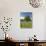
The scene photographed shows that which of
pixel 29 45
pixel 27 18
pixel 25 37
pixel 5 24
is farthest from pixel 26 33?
pixel 29 45

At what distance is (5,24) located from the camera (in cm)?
506

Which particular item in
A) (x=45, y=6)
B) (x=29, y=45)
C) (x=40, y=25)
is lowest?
(x=29, y=45)

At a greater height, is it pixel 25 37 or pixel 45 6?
pixel 45 6

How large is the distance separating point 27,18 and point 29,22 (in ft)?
0.59

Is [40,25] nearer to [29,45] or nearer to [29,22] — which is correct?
[29,22]

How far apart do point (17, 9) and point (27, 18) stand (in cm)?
54

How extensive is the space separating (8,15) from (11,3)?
495 mm

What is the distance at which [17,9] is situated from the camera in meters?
5.09

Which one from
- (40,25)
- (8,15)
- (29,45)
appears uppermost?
(8,15)

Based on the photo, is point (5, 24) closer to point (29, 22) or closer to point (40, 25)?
point (29, 22)

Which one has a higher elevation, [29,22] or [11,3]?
[11,3]

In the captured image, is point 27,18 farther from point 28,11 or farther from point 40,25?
point 40,25

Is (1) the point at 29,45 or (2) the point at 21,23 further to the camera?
(2) the point at 21,23

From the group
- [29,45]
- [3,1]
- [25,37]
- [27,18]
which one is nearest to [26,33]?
[25,37]
